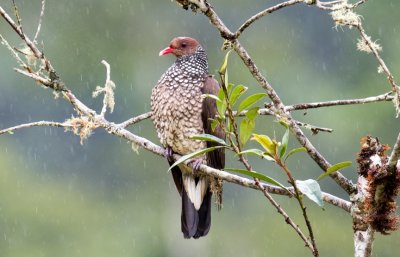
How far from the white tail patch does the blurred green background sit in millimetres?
12032

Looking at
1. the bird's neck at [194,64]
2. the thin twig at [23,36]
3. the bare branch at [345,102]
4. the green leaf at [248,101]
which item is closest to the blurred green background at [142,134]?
the bird's neck at [194,64]

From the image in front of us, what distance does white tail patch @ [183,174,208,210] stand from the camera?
499 centimetres

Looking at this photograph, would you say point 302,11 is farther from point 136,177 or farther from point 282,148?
point 282,148

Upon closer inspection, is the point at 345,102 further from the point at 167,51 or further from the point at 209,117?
the point at 167,51

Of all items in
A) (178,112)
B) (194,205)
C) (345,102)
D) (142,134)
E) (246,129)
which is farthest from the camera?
(142,134)

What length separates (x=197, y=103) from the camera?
4766mm

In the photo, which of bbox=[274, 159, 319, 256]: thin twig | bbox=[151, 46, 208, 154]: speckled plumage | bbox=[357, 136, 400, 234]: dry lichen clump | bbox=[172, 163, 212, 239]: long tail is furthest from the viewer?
bbox=[172, 163, 212, 239]: long tail

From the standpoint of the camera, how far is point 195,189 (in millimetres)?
5000

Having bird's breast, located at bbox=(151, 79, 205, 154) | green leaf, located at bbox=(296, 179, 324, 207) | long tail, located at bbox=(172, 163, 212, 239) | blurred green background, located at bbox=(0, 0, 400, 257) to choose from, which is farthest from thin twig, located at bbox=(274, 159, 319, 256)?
blurred green background, located at bbox=(0, 0, 400, 257)

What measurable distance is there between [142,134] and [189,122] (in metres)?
13.5

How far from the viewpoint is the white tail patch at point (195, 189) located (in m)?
4.99

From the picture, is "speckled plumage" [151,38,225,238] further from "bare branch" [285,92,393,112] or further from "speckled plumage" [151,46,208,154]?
"bare branch" [285,92,393,112]

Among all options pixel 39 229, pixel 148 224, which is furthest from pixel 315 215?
pixel 39 229

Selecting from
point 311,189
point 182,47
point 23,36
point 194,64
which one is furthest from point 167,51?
point 311,189
